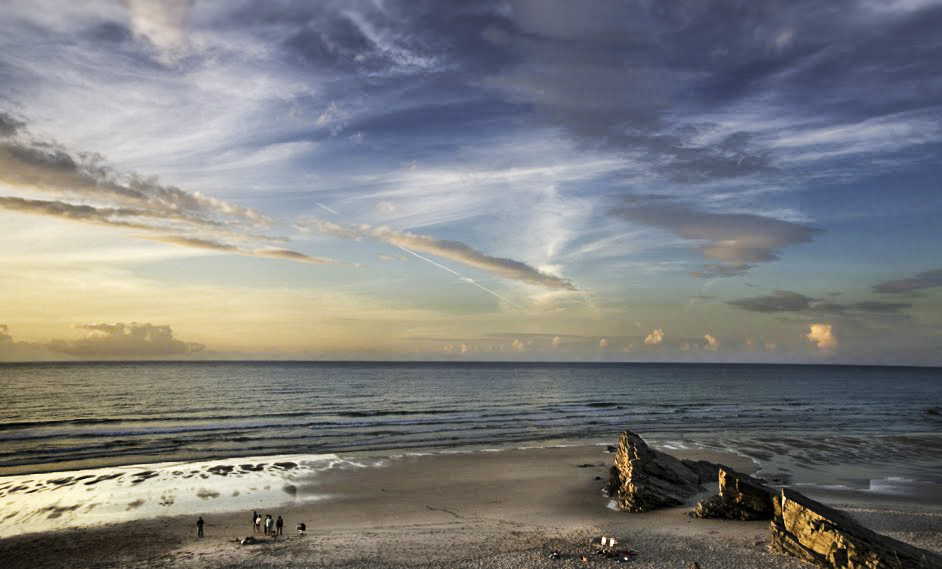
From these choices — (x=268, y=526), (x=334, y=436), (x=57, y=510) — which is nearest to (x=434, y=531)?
(x=268, y=526)

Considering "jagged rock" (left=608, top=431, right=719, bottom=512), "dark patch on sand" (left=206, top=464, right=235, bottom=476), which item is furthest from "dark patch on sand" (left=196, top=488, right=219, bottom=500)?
"jagged rock" (left=608, top=431, right=719, bottom=512)

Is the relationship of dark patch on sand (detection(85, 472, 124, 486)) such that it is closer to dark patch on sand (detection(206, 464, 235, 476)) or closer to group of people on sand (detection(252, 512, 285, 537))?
dark patch on sand (detection(206, 464, 235, 476))

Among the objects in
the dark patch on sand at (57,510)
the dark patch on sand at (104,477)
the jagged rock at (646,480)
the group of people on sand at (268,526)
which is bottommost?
the dark patch on sand at (57,510)

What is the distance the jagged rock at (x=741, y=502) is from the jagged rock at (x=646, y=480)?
10.0 ft

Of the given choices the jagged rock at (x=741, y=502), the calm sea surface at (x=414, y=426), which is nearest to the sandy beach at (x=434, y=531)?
the jagged rock at (x=741, y=502)

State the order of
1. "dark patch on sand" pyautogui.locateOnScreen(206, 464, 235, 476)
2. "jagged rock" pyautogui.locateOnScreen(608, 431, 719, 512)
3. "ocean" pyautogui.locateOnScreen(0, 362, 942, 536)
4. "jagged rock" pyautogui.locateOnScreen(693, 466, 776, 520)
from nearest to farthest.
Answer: "jagged rock" pyautogui.locateOnScreen(693, 466, 776, 520) < "jagged rock" pyautogui.locateOnScreen(608, 431, 719, 512) < "ocean" pyautogui.locateOnScreen(0, 362, 942, 536) < "dark patch on sand" pyautogui.locateOnScreen(206, 464, 235, 476)

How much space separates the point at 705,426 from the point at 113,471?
58.0m

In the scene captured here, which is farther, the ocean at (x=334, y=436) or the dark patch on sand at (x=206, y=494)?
the ocean at (x=334, y=436)

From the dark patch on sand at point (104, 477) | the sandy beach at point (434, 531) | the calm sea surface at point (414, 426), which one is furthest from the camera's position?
the calm sea surface at point (414, 426)

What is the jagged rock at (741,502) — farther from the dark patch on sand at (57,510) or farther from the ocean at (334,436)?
the dark patch on sand at (57,510)

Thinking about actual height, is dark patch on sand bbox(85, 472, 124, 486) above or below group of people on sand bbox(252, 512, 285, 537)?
below

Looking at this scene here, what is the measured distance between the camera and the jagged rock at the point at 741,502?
25328 millimetres

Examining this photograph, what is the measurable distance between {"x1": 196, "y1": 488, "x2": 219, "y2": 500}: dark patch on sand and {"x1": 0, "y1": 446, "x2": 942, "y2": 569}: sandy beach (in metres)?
0.96

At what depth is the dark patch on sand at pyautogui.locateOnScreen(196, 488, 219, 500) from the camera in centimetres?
3067
